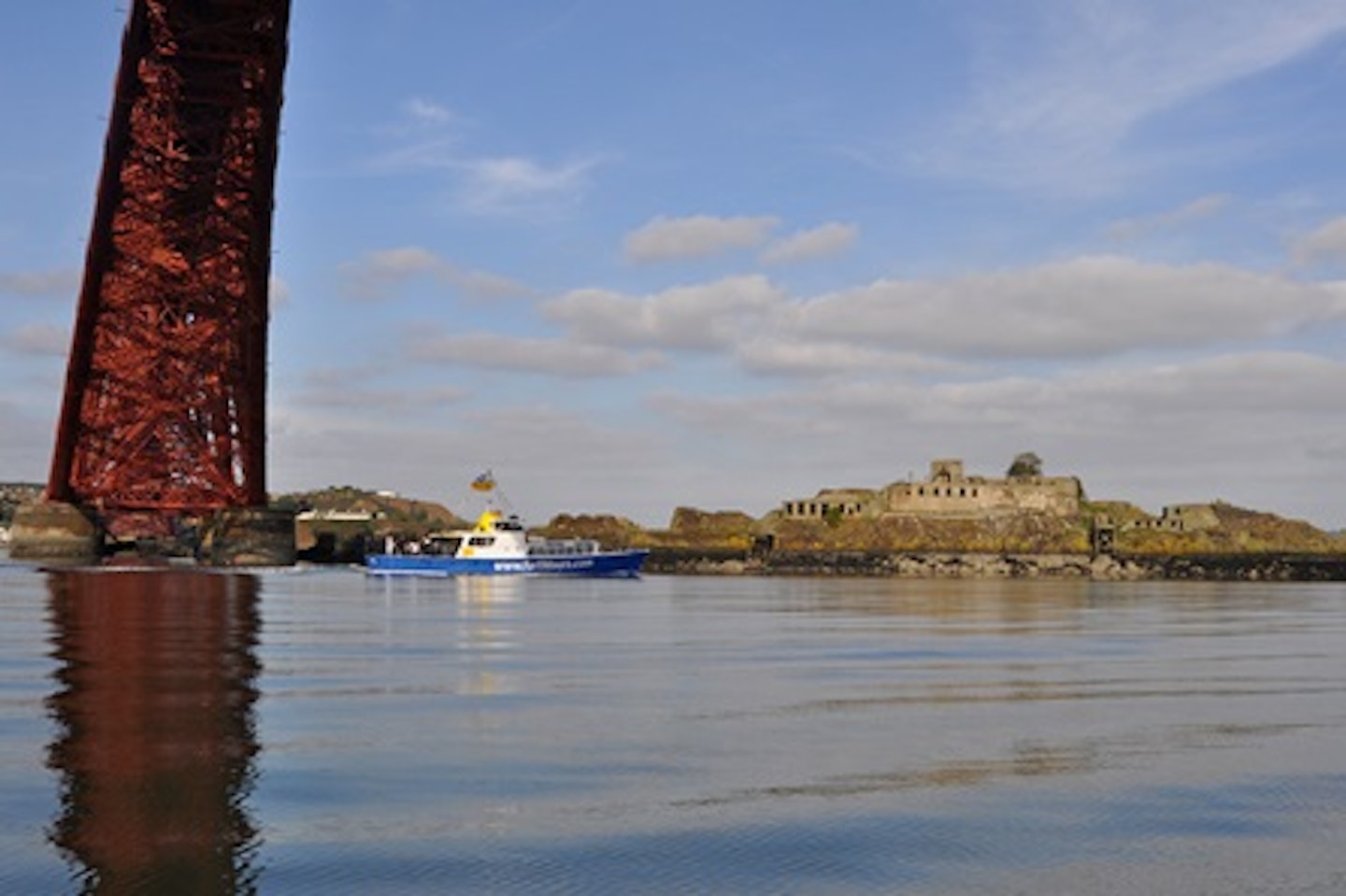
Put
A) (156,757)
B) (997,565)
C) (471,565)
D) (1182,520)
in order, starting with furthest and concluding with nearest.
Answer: (1182,520), (997,565), (471,565), (156,757)

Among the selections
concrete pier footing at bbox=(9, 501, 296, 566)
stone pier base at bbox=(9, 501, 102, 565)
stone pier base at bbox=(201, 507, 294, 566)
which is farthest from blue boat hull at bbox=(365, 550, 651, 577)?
stone pier base at bbox=(9, 501, 102, 565)

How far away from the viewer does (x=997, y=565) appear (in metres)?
102

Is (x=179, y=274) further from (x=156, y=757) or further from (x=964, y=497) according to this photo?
(x=964, y=497)

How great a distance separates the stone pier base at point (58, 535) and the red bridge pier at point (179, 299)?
8 centimetres

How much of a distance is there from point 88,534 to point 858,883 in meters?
64.4

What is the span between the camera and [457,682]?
71.8ft

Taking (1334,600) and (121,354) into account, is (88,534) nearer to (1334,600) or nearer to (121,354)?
(121,354)

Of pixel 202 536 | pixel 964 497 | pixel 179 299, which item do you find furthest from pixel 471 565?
pixel 964 497

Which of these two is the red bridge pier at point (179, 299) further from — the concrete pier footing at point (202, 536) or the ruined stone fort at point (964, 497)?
the ruined stone fort at point (964, 497)

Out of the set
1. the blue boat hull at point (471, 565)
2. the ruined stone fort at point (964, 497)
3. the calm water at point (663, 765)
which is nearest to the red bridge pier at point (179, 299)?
the blue boat hull at point (471, 565)

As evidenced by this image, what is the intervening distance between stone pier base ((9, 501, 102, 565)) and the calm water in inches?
1546

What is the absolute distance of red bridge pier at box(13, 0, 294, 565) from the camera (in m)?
61.8

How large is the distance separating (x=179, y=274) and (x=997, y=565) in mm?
58303

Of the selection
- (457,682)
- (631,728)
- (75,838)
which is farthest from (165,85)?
(75,838)
